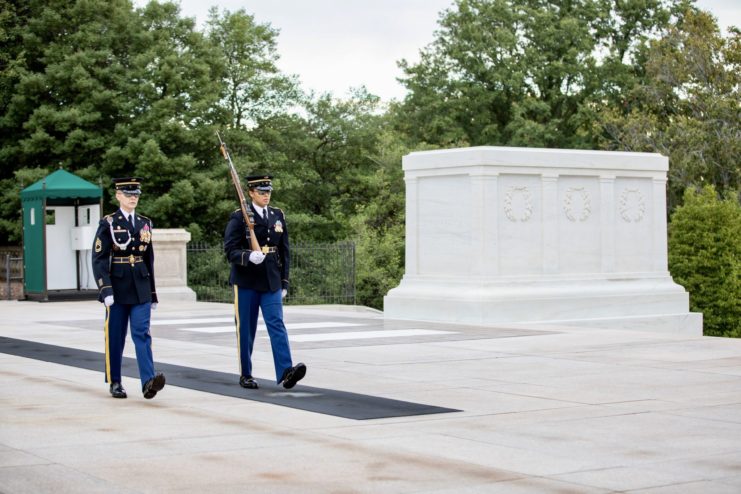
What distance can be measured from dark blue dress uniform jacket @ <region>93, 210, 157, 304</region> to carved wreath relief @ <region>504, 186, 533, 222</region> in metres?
9.69

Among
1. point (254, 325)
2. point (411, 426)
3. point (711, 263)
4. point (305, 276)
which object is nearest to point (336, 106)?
point (305, 276)

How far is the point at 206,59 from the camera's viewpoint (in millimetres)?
42281

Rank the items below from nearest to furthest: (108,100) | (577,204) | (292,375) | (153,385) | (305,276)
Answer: (153,385) < (292,375) < (577,204) < (305,276) < (108,100)

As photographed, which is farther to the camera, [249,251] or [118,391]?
[249,251]

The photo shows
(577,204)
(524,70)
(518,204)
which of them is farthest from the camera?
(524,70)

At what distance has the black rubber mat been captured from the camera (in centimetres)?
893

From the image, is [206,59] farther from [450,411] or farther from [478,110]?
[450,411]

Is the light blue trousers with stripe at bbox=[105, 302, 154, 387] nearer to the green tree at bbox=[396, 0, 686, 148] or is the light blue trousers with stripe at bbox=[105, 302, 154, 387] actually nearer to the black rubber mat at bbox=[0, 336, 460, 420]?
the black rubber mat at bbox=[0, 336, 460, 420]

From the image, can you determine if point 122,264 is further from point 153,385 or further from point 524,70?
point 524,70

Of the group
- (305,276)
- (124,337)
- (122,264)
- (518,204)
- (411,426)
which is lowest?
(411,426)

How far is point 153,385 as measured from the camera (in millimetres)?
9516

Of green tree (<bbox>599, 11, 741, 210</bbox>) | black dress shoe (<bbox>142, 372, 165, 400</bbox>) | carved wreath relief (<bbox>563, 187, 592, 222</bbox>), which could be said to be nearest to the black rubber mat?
black dress shoe (<bbox>142, 372, 165, 400</bbox>)

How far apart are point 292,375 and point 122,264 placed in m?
1.66

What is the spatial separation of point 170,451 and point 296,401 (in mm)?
2333
